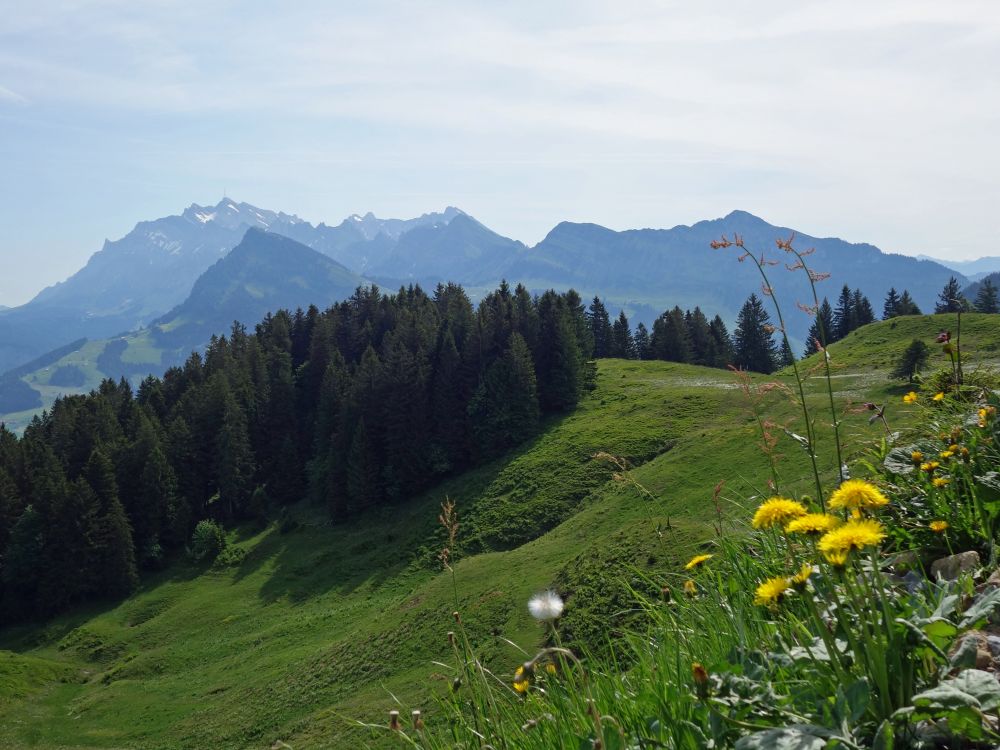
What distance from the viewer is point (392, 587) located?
57.5 metres

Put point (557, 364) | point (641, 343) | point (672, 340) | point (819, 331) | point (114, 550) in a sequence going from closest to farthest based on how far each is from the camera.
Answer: point (819, 331)
point (114, 550)
point (557, 364)
point (672, 340)
point (641, 343)

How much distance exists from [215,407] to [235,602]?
116 ft

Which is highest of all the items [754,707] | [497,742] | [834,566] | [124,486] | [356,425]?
[834,566]

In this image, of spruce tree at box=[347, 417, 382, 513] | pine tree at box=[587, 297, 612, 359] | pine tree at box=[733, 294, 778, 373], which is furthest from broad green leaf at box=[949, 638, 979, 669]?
pine tree at box=[587, 297, 612, 359]

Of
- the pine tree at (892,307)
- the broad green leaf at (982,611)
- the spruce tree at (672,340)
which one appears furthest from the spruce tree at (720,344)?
the broad green leaf at (982,611)

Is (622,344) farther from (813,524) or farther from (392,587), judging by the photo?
(813,524)

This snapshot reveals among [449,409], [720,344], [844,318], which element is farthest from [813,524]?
[844,318]

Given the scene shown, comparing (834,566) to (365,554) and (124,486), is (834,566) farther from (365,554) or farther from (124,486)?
(124,486)

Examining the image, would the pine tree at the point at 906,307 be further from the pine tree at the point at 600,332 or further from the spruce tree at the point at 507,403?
the spruce tree at the point at 507,403

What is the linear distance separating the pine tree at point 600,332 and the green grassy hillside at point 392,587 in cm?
2435

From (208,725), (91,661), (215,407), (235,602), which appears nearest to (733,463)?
(208,725)

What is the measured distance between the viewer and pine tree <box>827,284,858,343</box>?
11044 cm

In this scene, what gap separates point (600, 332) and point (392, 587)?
232 ft

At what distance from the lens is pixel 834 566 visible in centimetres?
229
